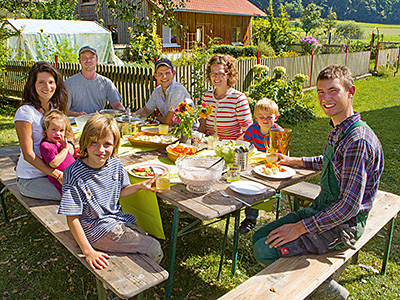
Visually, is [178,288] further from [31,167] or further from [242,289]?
[31,167]

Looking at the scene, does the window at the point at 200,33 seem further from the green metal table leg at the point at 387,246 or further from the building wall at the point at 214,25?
the green metal table leg at the point at 387,246

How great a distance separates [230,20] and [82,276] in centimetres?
2674

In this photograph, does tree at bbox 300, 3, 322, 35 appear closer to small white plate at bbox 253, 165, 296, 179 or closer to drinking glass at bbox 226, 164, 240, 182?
small white plate at bbox 253, 165, 296, 179

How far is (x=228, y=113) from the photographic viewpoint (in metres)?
4.29

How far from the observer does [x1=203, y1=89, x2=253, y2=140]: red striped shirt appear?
4250mm

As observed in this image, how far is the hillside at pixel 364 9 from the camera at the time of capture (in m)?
73.6

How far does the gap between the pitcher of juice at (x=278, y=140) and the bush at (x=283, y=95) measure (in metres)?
5.72

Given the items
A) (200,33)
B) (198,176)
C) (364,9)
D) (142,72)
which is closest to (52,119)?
(198,176)

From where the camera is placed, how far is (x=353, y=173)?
2.09 metres

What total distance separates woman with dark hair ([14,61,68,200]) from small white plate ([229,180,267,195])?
5.01ft

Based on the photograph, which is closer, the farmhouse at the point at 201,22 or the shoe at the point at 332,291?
the shoe at the point at 332,291

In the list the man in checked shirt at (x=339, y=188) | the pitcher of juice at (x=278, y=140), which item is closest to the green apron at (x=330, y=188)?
the man in checked shirt at (x=339, y=188)

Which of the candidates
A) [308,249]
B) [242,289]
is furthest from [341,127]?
[242,289]

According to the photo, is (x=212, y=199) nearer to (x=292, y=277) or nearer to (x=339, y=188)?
(x=292, y=277)
